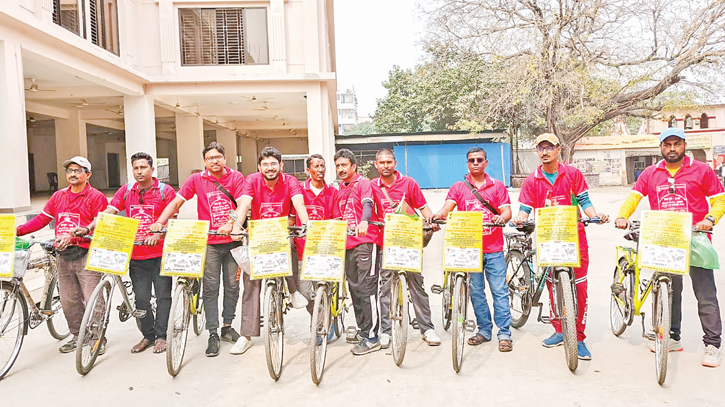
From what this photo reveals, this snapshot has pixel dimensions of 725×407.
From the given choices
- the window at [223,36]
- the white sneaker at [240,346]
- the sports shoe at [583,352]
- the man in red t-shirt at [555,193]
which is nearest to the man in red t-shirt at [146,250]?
the white sneaker at [240,346]

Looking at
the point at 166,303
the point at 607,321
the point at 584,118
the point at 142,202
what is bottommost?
the point at 607,321

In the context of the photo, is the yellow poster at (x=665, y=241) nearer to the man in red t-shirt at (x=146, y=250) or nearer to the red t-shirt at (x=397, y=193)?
the red t-shirt at (x=397, y=193)

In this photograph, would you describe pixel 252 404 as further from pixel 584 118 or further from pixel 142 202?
pixel 584 118

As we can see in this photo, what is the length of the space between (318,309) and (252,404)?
2.47 feet

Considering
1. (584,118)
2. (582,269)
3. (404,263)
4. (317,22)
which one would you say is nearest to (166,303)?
(404,263)

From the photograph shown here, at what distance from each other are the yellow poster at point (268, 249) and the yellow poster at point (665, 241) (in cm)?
251

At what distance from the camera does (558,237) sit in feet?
13.2

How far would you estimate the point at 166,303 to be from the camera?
4551 mm

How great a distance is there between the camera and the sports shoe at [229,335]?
4.73m

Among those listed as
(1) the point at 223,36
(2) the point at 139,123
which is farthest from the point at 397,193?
(2) the point at 139,123

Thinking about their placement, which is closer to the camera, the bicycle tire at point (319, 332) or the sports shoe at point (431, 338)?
the bicycle tire at point (319, 332)

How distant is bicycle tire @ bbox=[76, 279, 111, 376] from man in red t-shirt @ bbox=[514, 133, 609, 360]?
3237 millimetres

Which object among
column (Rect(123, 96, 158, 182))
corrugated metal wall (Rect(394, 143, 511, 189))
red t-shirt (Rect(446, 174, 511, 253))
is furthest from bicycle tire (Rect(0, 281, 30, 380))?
corrugated metal wall (Rect(394, 143, 511, 189))

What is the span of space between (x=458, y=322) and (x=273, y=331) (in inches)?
52.5
